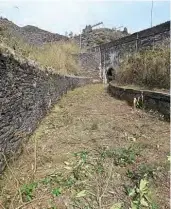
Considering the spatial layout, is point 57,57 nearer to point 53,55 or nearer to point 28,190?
point 53,55

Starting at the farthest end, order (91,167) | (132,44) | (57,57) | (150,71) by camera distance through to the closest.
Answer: (132,44)
(57,57)
(150,71)
(91,167)

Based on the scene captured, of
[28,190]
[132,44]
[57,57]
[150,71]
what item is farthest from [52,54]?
[28,190]

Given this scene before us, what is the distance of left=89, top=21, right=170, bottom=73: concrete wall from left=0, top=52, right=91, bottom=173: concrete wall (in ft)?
21.6

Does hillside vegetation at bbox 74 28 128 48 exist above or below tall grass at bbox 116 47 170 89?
above

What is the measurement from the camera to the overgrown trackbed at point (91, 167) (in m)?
3.77

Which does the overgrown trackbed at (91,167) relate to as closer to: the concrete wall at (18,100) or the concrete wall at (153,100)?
the concrete wall at (18,100)

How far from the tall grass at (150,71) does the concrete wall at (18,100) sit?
2862mm

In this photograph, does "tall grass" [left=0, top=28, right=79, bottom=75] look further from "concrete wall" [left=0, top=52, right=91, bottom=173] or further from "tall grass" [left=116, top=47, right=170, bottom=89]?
"tall grass" [left=116, top=47, right=170, bottom=89]

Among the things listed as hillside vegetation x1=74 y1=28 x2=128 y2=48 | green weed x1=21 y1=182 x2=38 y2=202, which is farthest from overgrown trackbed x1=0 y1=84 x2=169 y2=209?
hillside vegetation x1=74 y1=28 x2=128 y2=48

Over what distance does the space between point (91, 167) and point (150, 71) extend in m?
5.28

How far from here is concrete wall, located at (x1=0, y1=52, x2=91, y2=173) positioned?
4398 mm

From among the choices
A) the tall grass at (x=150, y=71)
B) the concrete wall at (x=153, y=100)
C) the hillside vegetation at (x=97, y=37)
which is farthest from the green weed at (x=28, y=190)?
the hillside vegetation at (x=97, y=37)

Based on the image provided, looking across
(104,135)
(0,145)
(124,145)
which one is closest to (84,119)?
(104,135)

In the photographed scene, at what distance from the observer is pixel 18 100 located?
519 cm
